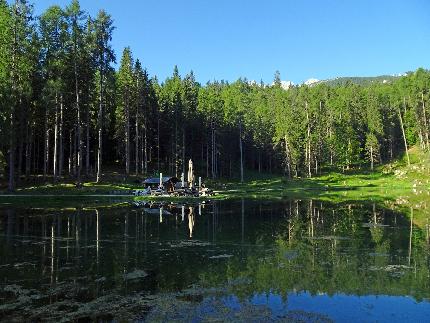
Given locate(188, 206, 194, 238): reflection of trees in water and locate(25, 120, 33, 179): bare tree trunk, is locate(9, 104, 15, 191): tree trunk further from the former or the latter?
locate(188, 206, 194, 238): reflection of trees in water

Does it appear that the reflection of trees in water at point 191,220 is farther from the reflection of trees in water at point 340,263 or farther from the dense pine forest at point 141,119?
the dense pine forest at point 141,119

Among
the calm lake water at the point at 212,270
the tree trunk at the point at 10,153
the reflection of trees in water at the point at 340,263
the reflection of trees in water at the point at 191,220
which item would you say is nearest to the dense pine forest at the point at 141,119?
the tree trunk at the point at 10,153

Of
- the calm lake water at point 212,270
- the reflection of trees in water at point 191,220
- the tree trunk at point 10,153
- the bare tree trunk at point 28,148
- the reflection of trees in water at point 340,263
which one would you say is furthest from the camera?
the bare tree trunk at point 28,148

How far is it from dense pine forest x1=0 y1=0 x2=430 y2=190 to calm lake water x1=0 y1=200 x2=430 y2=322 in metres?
26.4

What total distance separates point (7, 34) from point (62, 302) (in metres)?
42.6

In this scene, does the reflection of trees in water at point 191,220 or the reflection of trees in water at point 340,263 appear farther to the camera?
the reflection of trees in water at point 191,220

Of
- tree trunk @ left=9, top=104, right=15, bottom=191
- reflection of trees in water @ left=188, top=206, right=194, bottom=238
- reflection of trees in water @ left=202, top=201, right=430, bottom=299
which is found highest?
tree trunk @ left=9, top=104, right=15, bottom=191

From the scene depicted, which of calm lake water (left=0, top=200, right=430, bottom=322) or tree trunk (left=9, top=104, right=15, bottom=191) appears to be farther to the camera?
tree trunk (left=9, top=104, right=15, bottom=191)

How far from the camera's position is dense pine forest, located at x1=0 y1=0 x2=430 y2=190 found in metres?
51.2

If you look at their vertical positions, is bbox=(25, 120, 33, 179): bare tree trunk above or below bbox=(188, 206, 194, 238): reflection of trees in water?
above

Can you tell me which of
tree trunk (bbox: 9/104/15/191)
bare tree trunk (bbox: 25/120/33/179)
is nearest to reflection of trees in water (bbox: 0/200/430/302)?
tree trunk (bbox: 9/104/15/191)

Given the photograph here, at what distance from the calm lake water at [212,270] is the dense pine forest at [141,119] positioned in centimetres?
2638

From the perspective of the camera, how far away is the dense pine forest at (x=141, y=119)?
Result: 51250mm

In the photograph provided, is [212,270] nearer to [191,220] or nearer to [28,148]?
[191,220]
